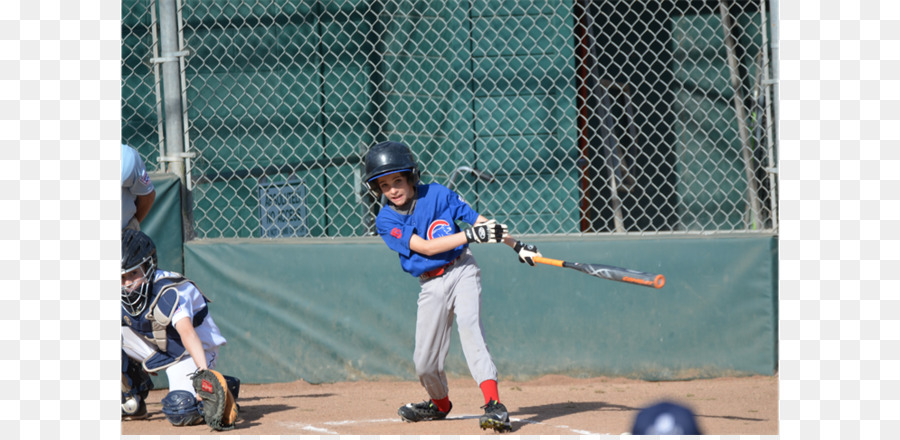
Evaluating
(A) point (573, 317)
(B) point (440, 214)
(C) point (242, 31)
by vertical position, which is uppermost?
(C) point (242, 31)

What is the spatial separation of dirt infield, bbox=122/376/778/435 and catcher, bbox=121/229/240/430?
9 cm

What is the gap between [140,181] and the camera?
454 cm

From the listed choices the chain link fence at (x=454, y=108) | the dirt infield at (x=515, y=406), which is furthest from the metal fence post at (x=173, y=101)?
the dirt infield at (x=515, y=406)

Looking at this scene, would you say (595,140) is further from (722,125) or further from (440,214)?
(440,214)

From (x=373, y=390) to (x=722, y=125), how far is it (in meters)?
3.42

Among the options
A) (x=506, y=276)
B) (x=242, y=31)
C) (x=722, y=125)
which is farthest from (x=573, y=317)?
(x=242, y=31)

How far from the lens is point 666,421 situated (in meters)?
2.01

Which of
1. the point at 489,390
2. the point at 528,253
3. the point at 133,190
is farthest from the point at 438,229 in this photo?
the point at 133,190

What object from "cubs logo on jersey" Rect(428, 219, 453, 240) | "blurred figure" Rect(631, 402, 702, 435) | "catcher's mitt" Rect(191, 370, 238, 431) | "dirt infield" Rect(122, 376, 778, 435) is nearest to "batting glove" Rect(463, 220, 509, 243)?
"cubs logo on jersey" Rect(428, 219, 453, 240)

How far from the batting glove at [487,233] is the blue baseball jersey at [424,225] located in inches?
8.5

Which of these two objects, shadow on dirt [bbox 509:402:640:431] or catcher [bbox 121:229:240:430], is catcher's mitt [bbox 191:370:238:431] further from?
shadow on dirt [bbox 509:402:640:431]

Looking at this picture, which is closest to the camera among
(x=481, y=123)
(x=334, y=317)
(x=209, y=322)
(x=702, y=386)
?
(x=209, y=322)

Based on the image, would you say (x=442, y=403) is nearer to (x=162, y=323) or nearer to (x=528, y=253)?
(x=528, y=253)

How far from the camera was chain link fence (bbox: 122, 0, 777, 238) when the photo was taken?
604 centimetres
